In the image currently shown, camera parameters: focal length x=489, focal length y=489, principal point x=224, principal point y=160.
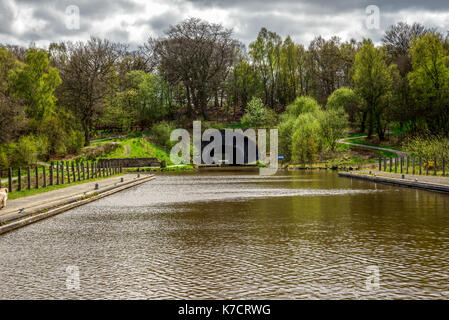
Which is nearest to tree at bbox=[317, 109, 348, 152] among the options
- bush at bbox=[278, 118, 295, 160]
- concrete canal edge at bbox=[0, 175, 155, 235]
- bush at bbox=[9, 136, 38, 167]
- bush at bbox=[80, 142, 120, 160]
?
bush at bbox=[278, 118, 295, 160]

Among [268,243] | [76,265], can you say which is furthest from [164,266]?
[268,243]

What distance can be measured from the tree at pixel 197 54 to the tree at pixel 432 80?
1530 inches

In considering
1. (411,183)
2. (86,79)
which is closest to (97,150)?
(86,79)

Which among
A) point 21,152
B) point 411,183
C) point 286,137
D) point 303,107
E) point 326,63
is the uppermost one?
point 326,63

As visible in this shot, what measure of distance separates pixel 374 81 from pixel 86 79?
150 feet

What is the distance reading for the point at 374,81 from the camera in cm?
7919

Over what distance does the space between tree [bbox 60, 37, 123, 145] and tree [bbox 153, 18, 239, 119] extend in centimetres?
2024

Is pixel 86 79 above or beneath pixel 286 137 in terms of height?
above

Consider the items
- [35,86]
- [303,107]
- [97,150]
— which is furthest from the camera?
[303,107]

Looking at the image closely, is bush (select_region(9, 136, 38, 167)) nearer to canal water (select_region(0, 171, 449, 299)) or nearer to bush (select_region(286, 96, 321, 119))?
canal water (select_region(0, 171, 449, 299))

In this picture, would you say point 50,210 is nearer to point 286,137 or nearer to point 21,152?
point 21,152

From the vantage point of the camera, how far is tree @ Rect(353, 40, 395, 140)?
3125 inches

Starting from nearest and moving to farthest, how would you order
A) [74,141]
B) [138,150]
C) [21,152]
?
[21,152] < [74,141] < [138,150]

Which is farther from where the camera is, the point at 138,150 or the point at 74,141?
the point at 138,150
